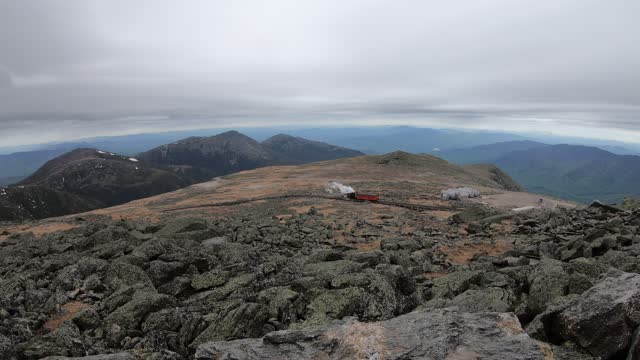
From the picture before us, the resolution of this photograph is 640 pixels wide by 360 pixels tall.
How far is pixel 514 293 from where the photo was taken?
1438cm

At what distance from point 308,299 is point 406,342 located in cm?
572

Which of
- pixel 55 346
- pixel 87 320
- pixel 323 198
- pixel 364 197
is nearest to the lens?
pixel 55 346

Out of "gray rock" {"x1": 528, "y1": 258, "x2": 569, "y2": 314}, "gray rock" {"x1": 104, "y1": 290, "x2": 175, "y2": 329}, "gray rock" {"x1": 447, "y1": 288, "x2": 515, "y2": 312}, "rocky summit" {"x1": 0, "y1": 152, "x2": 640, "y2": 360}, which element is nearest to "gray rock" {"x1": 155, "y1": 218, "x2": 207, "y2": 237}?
"rocky summit" {"x1": 0, "y1": 152, "x2": 640, "y2": 360}

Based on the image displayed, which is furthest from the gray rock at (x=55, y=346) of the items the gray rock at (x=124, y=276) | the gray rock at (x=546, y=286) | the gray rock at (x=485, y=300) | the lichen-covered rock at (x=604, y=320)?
the gray rock at (x=546, y=286)

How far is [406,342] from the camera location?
340 inches

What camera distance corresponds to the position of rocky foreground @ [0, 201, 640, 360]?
348 inches

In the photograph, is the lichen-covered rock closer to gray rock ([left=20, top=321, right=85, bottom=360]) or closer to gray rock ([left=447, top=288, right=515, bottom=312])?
gray rock ([left=447, top=288, right=515, bottom=312])

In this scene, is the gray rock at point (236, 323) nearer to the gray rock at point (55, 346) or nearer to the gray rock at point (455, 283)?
the gray rock at point (55, 346)

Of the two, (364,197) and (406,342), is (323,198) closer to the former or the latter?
(364,197)

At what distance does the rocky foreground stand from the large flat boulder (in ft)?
0.09

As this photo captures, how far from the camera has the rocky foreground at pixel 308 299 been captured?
8.83m

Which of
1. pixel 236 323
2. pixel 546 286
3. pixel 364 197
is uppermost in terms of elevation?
pixel 546 286

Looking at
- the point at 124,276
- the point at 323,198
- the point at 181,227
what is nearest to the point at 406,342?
the point at 124,276

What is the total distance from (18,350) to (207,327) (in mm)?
5054
